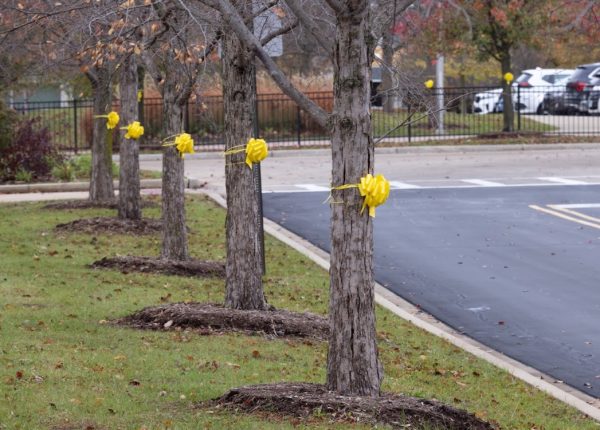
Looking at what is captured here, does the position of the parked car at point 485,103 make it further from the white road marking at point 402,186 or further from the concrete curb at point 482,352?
the concrete curb at point 482,352

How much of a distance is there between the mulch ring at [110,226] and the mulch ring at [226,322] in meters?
6.06

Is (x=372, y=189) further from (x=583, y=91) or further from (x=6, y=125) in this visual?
(x=583, y=91)

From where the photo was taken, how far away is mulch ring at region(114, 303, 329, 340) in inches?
394

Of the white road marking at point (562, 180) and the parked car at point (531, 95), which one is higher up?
the parked car at point (531, 95)

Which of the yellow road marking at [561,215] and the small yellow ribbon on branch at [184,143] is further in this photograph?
the yellow road marking at [561,215]

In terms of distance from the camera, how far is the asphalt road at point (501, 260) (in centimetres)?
1066

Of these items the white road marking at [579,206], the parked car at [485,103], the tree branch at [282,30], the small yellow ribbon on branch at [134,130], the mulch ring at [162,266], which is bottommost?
the mulch ring at [162,266]

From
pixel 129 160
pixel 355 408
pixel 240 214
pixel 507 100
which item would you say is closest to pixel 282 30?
pixel 240 214

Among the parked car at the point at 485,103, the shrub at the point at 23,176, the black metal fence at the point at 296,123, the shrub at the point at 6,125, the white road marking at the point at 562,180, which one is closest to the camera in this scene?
the shrub at the point at 6,125

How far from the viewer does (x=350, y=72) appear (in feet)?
22.7

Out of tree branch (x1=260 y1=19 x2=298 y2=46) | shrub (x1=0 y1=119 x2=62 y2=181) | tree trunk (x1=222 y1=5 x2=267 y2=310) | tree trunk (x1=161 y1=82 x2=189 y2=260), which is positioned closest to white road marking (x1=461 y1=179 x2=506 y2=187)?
shrub (x1=0 y1=119 x2=62 y2=181)

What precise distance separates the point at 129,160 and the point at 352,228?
9981mm

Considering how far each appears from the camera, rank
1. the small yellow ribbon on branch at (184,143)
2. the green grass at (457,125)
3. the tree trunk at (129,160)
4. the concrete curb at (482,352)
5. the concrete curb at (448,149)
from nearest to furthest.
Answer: the concrete curb at (482,352) → the small yellow ribbon on branch at (184,143) → the tree trunk at (129,160) → the concrete curb at (448,149) → the green grass at (457,125)

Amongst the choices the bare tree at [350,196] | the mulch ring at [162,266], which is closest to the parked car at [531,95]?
the mulch ring at [162,266]
